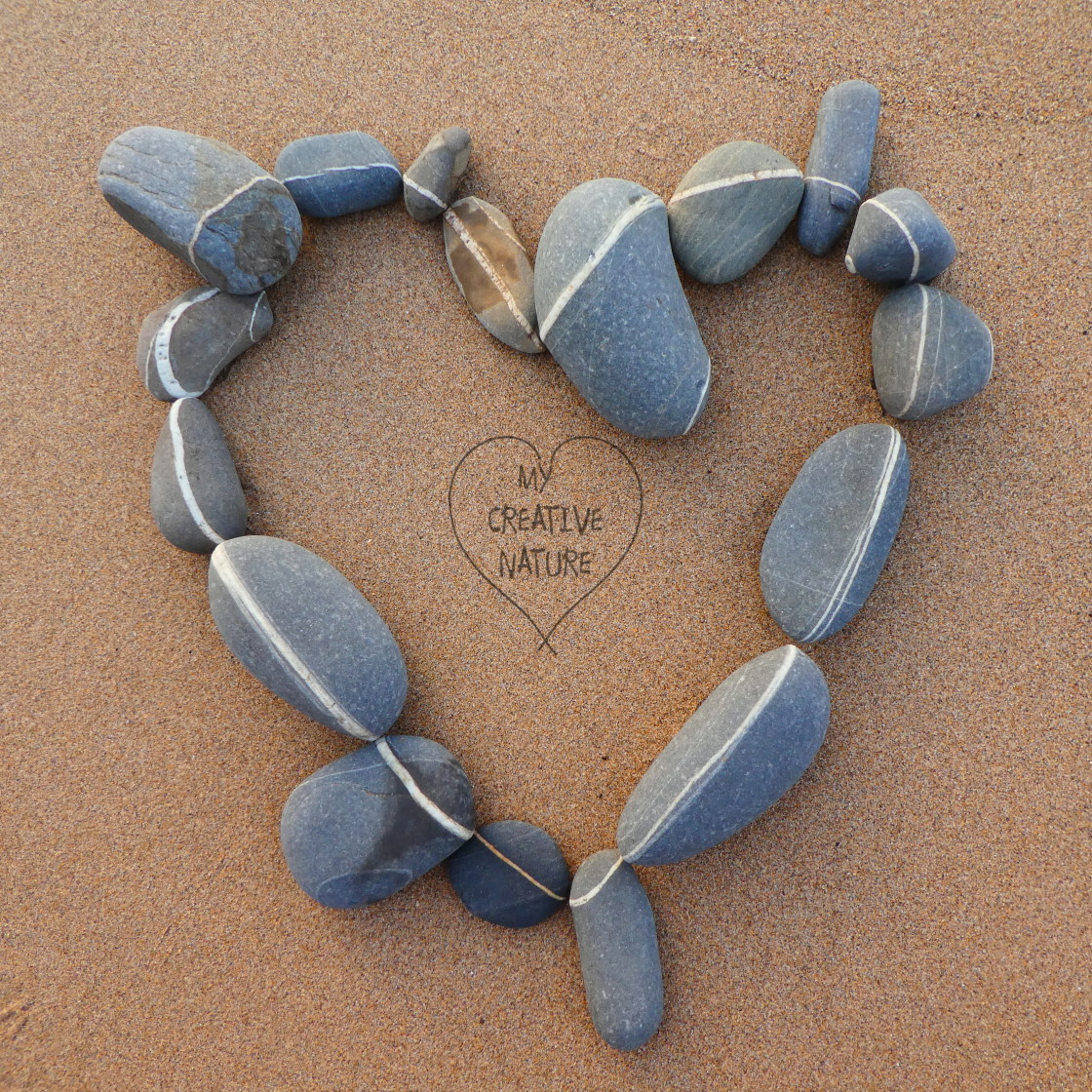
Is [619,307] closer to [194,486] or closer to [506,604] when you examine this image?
[506,604]

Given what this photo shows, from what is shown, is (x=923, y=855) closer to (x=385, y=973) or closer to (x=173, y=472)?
(x=385, y=973)

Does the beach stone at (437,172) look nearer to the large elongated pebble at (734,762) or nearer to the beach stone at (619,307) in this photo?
the beach stone at (619,307)

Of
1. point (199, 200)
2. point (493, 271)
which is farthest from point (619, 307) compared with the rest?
point (199, 200)

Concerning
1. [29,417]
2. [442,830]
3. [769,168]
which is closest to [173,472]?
[29,417]

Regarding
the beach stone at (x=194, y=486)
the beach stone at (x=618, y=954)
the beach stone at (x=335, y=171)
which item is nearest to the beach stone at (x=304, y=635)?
the beach stone at (x=194, y=486)

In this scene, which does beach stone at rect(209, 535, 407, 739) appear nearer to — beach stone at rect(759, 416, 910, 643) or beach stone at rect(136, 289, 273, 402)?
beach stone at rect(136, 289, 273, 402)

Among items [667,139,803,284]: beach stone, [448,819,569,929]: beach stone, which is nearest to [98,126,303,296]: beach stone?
[667,139,803,284]: beach stone
